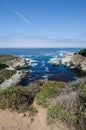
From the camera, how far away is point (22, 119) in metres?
11.2

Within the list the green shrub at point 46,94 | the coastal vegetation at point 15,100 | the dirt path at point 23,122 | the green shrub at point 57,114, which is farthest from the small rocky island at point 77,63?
the green shrub at point 57,114

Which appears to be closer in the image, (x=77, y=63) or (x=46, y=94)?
(x=46, y=94)

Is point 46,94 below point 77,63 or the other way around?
the other way around

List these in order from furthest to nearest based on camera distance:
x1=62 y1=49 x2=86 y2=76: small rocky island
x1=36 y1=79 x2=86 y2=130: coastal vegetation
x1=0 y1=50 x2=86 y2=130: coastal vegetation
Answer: x1=62 y1=49 x2=86 y2=76: small rocky island < x1=0 y1=50 x2=86 y2=130: coastal vegetation < x1=36 y1=79 x2=86 y2=130: coastal vegetation

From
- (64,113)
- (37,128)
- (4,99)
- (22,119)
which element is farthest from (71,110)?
(4,99)

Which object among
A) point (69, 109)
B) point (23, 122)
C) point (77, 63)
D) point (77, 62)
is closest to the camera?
point (69, 109)

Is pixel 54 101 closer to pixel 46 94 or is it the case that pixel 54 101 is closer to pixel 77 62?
pixel 46 94

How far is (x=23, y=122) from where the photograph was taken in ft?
36.2

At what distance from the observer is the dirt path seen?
35.0ft

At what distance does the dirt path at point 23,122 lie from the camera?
10.7 meters

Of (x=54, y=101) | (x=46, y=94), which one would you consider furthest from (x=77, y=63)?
(x=54, y=101)

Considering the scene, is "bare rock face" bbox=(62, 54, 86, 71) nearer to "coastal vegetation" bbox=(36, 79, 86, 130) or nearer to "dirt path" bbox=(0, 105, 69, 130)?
"coastal vegetation" bbox=(36, 79, 86, 130)

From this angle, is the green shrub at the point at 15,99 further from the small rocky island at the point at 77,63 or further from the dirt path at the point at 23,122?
the small rocky island at the point at 77,63

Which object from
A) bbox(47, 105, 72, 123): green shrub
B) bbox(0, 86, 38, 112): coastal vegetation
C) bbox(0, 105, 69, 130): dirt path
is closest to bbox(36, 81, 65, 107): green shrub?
bbox(0, 105, 69, 130): dirt path
